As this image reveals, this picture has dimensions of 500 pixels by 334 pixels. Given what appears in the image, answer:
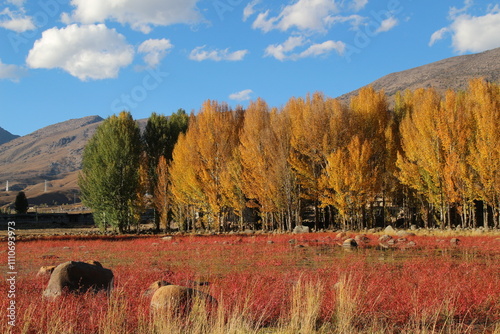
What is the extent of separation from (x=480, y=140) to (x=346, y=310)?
86.2 feet

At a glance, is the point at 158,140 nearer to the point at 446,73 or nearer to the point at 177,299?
the point at 177,299

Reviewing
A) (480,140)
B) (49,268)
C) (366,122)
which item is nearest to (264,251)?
(49,268)

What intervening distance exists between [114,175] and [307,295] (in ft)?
121

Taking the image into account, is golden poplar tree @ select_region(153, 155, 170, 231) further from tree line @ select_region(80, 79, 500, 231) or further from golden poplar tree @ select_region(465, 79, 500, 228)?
golden poplar tree @ select_region(465, 79, 500, 228)

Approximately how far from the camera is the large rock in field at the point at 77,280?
862 centimetres

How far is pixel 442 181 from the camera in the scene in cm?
2903

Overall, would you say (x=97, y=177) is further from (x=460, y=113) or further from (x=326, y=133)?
(x=460, y=113)

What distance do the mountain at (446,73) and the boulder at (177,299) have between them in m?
135

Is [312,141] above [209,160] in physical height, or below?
above

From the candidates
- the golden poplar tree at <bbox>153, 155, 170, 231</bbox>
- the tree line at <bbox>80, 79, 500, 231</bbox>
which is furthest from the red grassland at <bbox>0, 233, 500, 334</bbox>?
the golden poplar tree at <bbox>153, 155, 170, 231</bbox>

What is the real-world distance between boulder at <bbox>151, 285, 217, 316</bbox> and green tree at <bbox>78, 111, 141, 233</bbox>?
115 feet

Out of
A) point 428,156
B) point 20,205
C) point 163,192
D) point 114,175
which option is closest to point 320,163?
point 428,156

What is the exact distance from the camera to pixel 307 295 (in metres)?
6.74

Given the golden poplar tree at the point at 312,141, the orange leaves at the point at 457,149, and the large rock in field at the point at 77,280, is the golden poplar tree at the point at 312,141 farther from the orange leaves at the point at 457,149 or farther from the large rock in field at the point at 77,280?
the large rock in field at the point at 77,280
